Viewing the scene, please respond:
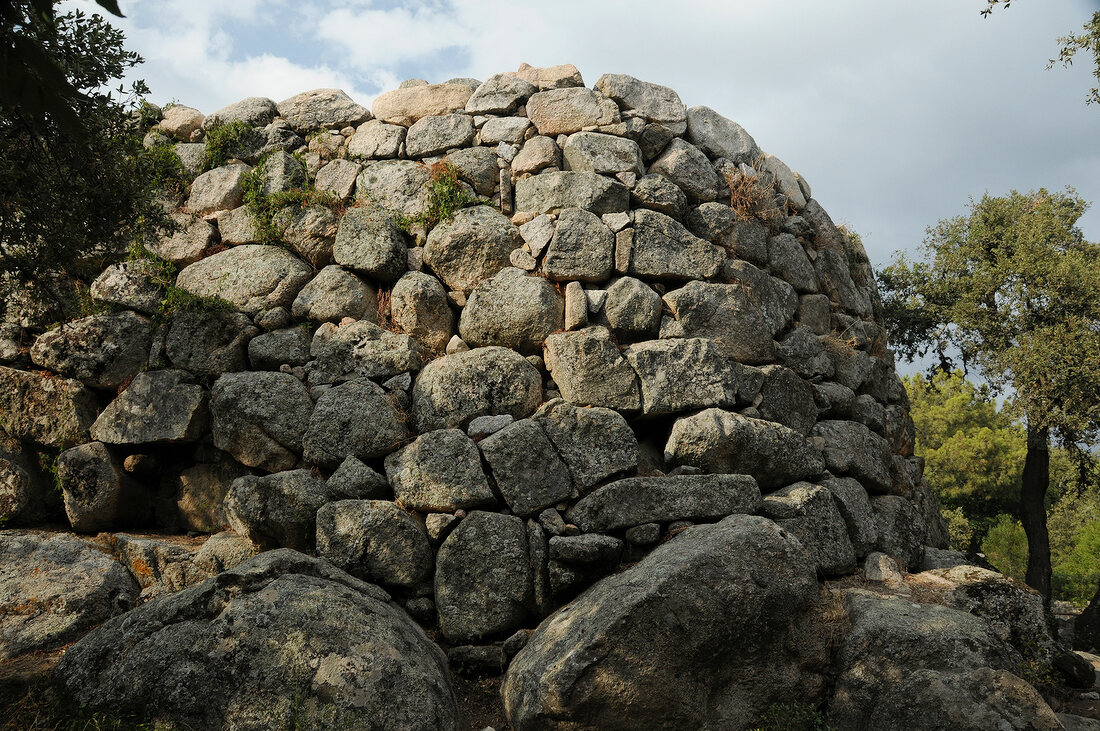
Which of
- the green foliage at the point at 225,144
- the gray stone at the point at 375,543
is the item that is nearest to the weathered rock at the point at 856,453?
the gray stone at the point at 375,543

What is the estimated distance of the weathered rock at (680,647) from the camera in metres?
5.54

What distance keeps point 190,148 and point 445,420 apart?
20.4 feet

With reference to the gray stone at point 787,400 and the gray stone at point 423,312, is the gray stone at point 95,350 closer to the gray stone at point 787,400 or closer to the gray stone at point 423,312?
the gray stone at point 423,312

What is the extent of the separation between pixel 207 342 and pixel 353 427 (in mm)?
2269

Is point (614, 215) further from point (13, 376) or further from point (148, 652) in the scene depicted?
point (13, 376)

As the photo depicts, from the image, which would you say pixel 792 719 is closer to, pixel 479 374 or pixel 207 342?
pixel 479 374

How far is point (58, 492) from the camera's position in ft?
28.5

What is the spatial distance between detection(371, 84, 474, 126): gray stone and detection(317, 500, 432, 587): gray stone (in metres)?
5.88

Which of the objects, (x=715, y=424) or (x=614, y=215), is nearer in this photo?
(x=715, y=424)

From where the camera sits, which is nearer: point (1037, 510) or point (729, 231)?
point (729, 231)

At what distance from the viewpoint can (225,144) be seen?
35.6 feet

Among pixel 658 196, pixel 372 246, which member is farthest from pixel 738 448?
pixel 372 246

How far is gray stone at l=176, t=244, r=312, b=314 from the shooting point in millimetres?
9281

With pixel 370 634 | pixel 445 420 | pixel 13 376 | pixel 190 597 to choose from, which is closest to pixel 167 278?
pixel 13 376
